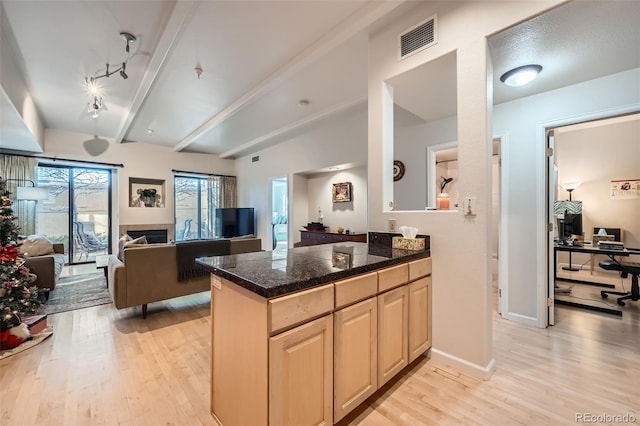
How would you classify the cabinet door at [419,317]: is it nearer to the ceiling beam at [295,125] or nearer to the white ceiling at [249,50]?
the white ceiling at [249,50]

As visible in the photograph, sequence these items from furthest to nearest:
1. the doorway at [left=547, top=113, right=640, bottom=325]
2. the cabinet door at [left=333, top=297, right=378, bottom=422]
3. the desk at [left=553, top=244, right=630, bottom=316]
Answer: the doorway at [left=547, top=113, right=640, bottom=325] → the desk at [left=553, top=244, right=630, bottom=316] → the cabinet door at [left=333, top=297, right=378, bottom=422]

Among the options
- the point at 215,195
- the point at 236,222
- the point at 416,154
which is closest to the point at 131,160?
the point at 215,195

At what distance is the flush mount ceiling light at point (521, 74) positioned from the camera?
2.33 m

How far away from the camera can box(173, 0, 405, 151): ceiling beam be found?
2.16 metres

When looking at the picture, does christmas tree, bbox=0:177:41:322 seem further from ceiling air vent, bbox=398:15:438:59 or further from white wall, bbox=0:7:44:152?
ceiling air vent, bbox=398:15:438:59

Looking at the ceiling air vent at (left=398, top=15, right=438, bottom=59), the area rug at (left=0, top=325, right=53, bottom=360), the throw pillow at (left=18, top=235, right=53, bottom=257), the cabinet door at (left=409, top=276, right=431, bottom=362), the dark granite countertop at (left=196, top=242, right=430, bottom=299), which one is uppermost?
the ceiling air vent at (left=398, top=15, right=438, bottom=59)

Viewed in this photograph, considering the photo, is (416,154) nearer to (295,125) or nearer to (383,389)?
(295,125)

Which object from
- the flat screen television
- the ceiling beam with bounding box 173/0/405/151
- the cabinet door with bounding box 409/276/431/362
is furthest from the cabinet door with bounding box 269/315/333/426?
the flat screen television

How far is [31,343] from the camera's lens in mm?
2412

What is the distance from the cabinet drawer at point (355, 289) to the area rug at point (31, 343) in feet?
9.78

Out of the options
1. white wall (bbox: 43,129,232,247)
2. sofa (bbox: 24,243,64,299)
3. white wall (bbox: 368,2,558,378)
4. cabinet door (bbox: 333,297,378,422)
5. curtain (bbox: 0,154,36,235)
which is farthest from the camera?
white wall (bbox: 43,129,232,247)

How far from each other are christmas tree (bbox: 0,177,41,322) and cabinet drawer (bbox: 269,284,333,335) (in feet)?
9.53

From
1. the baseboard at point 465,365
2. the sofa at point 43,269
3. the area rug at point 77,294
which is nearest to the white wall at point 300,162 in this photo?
the baseboard at point 465,365

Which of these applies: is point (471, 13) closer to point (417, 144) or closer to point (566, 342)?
point (417, 144)
